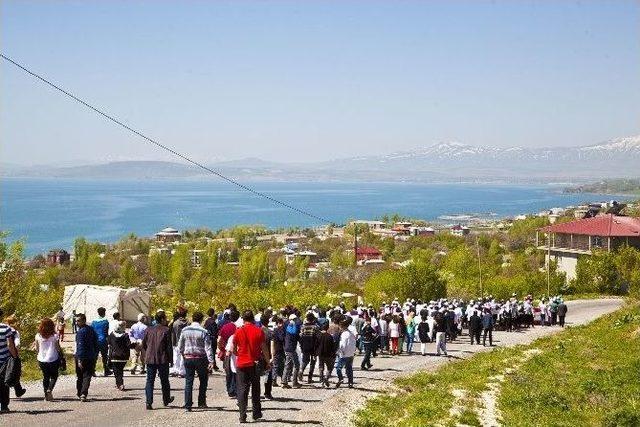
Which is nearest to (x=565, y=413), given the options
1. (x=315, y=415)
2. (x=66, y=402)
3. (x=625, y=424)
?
(x=625, y=424)

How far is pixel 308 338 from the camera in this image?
1487 centimetres

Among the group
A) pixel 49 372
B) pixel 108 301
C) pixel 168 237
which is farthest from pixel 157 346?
pixel 168 237

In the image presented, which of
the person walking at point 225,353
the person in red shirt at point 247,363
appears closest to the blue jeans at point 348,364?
the person walking at point 225,353

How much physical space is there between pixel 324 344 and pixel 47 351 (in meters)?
5.29

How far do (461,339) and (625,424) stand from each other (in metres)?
12.4

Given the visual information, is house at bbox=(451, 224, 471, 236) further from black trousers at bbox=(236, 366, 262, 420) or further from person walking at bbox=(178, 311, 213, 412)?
black trousers at bbox=(236, 366, 262, 420)

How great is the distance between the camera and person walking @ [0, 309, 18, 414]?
1141 centimetres

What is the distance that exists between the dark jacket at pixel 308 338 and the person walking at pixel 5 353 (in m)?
5.50

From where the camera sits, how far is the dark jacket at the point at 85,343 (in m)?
12.6

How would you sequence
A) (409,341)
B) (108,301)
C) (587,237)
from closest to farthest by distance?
(409,341) < (108,301) < (587,237)

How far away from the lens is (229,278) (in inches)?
3221

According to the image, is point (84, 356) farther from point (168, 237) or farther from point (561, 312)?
point (168, 237)

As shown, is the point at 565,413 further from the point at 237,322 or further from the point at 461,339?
the point at 461,339

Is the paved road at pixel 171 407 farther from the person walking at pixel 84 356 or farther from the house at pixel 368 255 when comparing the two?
the house at pixel 368 255
